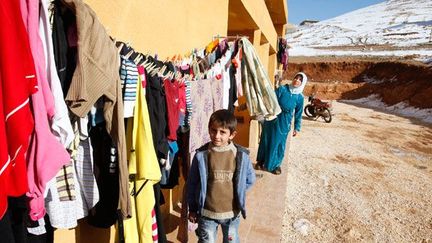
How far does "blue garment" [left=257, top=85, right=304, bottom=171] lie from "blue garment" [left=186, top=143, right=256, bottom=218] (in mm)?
3266

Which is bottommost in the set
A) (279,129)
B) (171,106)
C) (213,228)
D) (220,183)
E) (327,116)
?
(327,116)

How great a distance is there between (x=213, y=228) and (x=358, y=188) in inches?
169

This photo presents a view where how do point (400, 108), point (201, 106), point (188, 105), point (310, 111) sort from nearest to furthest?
point (188, 105) → point (201, 106) → point (310, 111) → point (400, 108)

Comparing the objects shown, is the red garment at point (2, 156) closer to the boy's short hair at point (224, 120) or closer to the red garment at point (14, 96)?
the red garment at point (14, 96)

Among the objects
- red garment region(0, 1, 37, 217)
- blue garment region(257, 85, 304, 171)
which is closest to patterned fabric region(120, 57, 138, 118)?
red garment region(0, 1, 37, 217)

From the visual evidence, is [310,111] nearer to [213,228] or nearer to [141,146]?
[213,228]

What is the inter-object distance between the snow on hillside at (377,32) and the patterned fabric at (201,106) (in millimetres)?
39692

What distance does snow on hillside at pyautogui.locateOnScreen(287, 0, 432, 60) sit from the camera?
45.1 meters

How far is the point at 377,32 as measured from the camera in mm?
60281

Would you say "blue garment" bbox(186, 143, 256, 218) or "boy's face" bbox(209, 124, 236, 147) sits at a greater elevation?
"boy's face" bbox(209, 124, 236, 147)

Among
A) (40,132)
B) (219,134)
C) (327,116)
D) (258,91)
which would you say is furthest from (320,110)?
(40,132)

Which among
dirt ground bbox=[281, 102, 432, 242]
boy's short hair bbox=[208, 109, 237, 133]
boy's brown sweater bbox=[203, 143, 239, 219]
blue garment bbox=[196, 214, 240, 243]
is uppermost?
boy's short hair bbox=[208, 109, 237, 133]

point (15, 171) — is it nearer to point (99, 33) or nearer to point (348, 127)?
point (99, 33)

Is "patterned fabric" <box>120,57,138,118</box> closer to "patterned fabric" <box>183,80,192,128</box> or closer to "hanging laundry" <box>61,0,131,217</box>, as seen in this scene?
"hanging laundry" <box>61,0,131,217</box>
